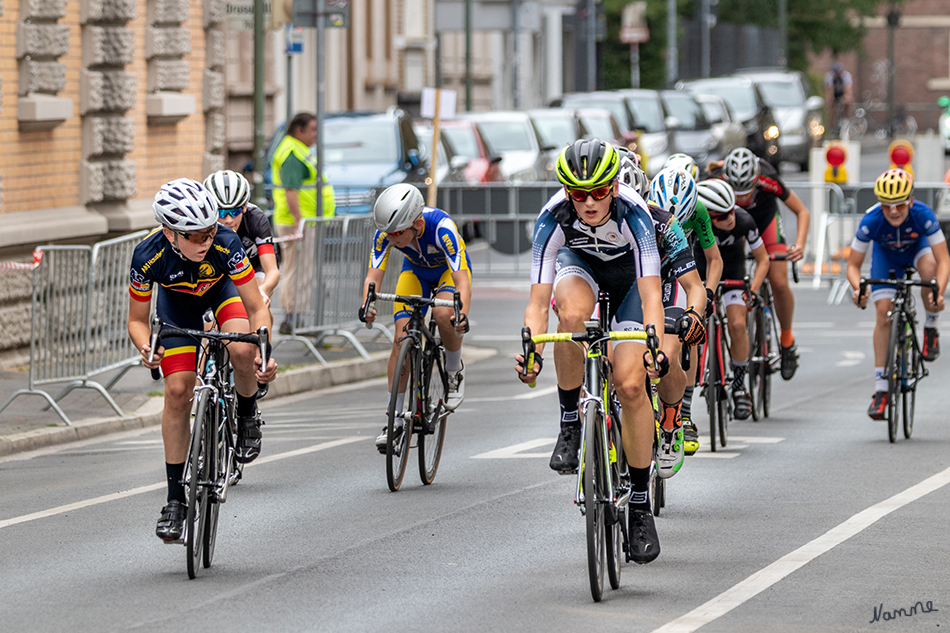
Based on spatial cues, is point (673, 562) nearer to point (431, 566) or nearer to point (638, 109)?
point (431, 566)

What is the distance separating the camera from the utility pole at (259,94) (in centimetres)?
1908

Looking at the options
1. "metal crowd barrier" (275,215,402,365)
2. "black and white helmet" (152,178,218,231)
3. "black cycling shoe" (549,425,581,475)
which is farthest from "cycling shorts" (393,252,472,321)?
"metal crowd barrier" (275,215,402,365)

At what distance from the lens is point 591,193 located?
781 cm

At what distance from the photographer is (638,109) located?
4019cm

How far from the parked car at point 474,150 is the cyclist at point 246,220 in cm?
1591

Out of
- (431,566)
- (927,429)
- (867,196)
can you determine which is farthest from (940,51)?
(431,566)

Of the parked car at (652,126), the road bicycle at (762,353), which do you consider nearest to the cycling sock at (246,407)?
the road bicycle at (762,353)

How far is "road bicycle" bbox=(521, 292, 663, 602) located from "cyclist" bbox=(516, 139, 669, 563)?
87 mm

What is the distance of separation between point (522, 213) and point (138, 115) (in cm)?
784

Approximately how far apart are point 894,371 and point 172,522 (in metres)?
5.90

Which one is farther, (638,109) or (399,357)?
(638,109)

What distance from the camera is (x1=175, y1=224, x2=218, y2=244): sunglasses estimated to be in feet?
27.1

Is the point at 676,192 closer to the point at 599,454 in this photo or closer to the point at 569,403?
the point at 569,403

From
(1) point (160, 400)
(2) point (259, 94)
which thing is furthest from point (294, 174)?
(1) point (160, 400)
